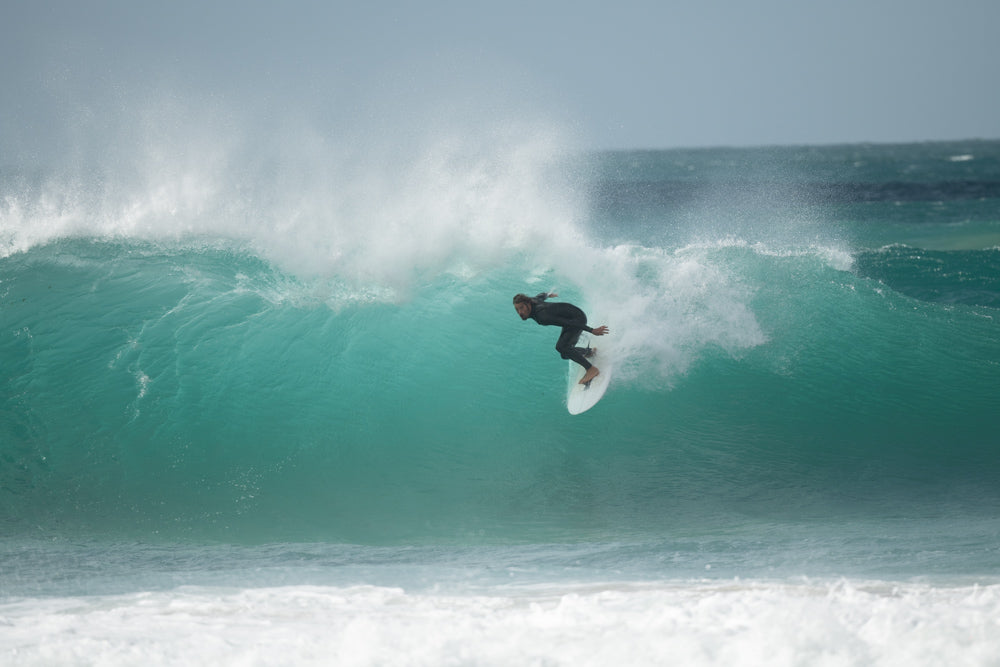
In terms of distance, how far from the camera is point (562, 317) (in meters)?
6.46

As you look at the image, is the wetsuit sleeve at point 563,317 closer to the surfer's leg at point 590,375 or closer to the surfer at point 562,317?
the surfer at point 562,317

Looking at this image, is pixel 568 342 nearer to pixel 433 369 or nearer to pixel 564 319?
pixel 564 319

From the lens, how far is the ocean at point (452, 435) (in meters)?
3.92

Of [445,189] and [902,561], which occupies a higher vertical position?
[445,189]

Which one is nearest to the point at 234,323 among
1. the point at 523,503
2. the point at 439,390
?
the point at 439,390

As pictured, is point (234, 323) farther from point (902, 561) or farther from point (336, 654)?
point (902, 561)

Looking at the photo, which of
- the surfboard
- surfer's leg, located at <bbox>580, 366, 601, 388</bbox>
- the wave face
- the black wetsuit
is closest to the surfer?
the black wetsuit

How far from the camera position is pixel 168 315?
338 inches

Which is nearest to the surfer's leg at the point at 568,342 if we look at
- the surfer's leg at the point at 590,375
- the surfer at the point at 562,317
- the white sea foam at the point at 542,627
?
the surfer at the point at 562,317

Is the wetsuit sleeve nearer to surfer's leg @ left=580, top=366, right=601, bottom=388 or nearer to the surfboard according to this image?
surfer's leg @ left=580, top=366, right=601, bottom=388

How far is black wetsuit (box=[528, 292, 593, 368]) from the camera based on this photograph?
6336 millimetres

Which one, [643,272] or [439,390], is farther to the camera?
[643,272]

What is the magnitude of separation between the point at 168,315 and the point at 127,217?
3052 millimetres

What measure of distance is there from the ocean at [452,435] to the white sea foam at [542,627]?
21 mm
